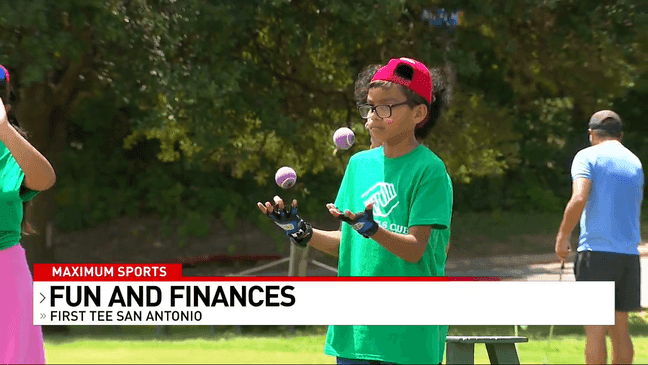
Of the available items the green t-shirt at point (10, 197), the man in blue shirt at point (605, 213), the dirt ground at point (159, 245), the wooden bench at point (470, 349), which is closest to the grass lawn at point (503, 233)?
the dirt ground at point (159, 245)

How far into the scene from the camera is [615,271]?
22.6 ft

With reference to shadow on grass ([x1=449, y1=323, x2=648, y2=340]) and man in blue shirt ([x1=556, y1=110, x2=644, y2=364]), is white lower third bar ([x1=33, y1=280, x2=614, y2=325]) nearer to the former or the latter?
man in blue shirt ([x1=556, y1=110, x2=644, y2=364])

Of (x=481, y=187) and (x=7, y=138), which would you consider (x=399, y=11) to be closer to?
(x=7, y=138)

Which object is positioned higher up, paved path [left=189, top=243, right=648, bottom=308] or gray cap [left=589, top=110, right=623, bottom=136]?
gray cap [left=589, top=110, right=623, bottom=136]

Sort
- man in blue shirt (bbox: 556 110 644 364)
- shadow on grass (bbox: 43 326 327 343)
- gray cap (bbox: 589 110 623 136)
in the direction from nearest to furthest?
man in blue shirt (bbox: 556 110 644 364), gray cap (bbox: 589 110 623 136), shadow on grass (bbox: 43 326 327 343)

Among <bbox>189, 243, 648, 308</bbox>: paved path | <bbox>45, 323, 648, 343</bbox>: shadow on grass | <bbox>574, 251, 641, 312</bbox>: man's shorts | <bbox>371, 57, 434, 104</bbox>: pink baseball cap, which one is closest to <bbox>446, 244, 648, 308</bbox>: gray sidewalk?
<bbox>189, 243, 648, 308</bbox>: paved path

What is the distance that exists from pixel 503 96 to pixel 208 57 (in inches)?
319

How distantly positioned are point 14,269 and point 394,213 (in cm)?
149

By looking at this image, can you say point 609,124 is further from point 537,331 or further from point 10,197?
point 537,331

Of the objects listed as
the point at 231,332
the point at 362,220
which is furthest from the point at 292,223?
the point at 231,332

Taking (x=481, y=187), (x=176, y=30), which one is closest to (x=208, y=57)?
(x=176, y=30)

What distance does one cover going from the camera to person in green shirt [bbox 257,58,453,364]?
3.51 metres

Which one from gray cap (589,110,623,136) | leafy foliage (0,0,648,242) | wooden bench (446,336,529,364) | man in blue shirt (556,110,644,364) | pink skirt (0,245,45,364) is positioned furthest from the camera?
leafy foliage (0,0,648,242)

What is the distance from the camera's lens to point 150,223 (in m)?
25.8
